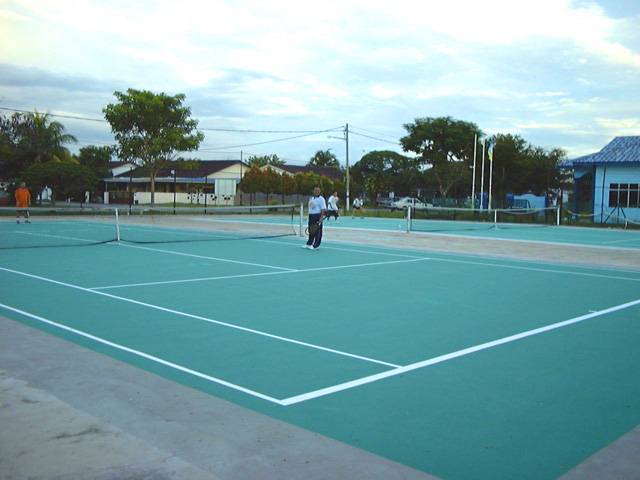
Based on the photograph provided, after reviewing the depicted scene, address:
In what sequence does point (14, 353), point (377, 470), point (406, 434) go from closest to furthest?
point (377, 470) < point (406, 434) < point (14, 353)

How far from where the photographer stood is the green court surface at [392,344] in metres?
5.06

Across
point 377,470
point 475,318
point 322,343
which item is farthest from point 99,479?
point 475,318

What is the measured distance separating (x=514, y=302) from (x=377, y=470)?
293 inches

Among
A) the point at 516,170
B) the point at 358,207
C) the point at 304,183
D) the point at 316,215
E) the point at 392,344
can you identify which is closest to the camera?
the point at 392,344

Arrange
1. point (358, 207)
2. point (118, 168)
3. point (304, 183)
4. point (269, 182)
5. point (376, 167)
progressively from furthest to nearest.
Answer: point (376, 167), point (118, 168), point (304, 183), point (269, 182), point (358, 207)

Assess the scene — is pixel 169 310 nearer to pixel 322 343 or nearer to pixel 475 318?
pixel 322 343

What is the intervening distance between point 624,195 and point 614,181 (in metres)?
1.18

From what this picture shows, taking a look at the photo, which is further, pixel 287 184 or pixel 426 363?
pixel 287 184

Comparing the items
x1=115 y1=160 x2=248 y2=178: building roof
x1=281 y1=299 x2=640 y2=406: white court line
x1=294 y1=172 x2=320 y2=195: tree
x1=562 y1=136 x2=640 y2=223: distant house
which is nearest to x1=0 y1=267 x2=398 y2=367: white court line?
x1=281 y1=299 x2=640 y2=406: white court line

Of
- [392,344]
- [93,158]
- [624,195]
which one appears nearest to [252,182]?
[93,158]

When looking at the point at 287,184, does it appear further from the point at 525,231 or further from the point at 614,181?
the point at 525,231

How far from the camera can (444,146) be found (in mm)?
70188

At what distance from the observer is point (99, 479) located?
3916 mm

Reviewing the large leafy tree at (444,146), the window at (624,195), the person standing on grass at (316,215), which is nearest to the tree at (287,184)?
the large leafy tree at (444,146)
